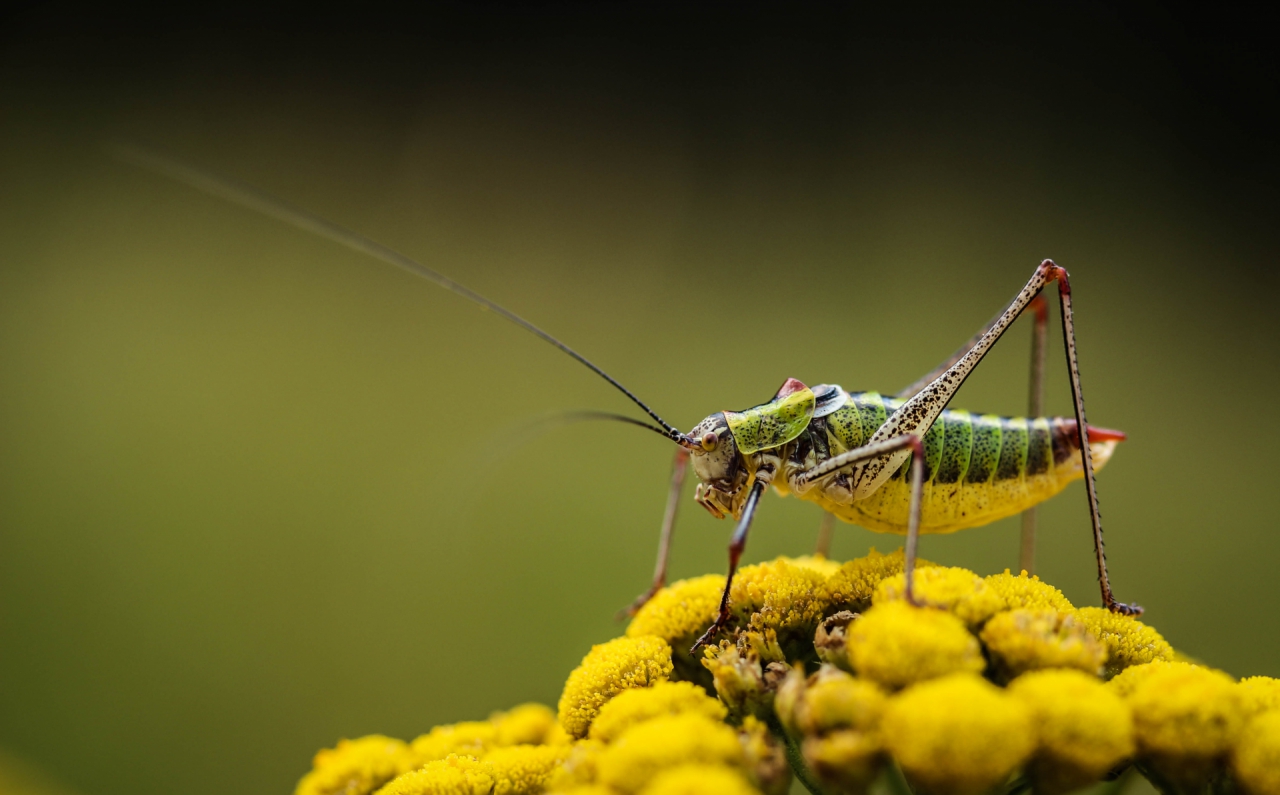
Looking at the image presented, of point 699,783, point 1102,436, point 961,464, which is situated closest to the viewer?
point 699,783

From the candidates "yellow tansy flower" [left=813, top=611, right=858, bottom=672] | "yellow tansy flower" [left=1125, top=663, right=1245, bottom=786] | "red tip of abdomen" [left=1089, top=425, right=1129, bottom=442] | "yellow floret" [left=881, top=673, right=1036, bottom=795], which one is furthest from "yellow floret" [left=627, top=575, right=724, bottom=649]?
"red tip of abdomen" [left=1089, top=425, right=1129, bottom=442]

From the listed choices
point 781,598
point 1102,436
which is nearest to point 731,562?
point 781,598

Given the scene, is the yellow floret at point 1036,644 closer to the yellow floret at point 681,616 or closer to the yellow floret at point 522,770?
the yellow floret at point 681,616

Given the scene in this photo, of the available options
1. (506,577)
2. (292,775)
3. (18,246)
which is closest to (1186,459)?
(506,577)

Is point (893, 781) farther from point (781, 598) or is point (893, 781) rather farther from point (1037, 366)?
point (1037, 366)

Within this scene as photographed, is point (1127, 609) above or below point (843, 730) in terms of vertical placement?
above

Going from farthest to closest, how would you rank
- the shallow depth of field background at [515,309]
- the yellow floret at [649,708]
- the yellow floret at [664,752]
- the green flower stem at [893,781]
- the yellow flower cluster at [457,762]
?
1. the shallow depth of field background at [515,309]
2. the yellow flower cluster at [457,762]
3. the yellow floret at [649,708]
4. the green flower stem at [893,781]
5. the yellow floret at [664,752]

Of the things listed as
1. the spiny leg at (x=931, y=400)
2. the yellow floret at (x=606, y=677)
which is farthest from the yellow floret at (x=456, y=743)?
the spiny leg at (x=931, y=400)
